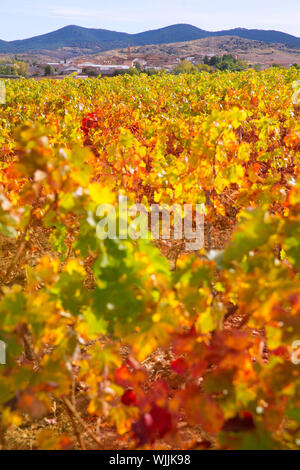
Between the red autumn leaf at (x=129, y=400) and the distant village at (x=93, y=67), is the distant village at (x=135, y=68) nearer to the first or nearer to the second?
the distant village at (x=93, y=67)

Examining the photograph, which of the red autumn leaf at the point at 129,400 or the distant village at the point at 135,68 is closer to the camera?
the red autumn leaf at the point at 129,400

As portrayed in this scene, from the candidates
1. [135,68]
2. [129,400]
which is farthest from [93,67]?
[129,400]

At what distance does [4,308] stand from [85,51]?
21872cm

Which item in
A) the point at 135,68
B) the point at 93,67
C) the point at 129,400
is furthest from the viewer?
the point at 93,67

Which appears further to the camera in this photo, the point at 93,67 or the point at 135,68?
the point at 93,67

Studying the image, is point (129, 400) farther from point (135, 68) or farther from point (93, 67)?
point (93, 67)

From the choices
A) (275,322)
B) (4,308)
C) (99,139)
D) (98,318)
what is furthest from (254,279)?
(99,139)

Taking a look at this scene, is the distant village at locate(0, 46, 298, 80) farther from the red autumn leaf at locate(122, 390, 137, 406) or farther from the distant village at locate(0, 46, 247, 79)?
the red autumn leaf at locate(122, 390, 137, 406)

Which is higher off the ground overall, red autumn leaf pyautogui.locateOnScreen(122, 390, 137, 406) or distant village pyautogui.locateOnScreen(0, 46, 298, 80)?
distant village pyautogui.locateOnScreen(0, 46, 298, 80)

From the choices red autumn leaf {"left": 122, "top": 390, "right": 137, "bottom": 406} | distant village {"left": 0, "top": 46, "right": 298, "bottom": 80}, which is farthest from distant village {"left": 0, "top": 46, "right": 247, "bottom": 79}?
red autumn leaf {"left": 122, "top": 390, "right": 137, "bottom": 406}

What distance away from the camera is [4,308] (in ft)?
4.37

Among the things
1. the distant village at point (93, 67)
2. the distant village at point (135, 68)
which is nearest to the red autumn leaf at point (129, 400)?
the distant village at point (135, 68)

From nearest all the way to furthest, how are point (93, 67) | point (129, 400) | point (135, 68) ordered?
point (129, 400) < point (135, 68) < point (93, 67)
